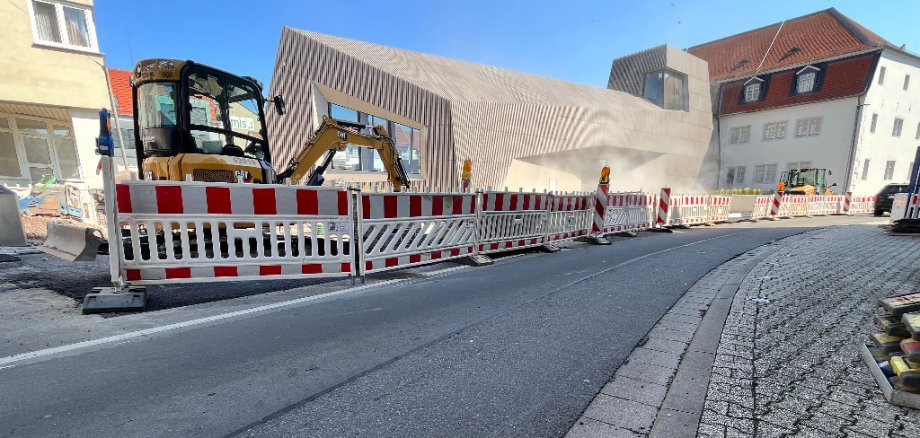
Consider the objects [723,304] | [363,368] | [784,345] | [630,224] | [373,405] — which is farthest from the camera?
[630,224]

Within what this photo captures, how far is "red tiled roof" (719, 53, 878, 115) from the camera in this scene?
26.0 metres

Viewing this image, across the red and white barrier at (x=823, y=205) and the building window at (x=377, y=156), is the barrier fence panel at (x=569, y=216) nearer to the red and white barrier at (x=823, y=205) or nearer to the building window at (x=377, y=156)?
the building window at (x=377, y=156)

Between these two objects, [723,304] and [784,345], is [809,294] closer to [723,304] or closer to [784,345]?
[723,304]

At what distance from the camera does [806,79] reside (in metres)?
29.0

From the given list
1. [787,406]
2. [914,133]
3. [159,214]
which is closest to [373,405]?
[787,406]

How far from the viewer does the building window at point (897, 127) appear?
28375mm

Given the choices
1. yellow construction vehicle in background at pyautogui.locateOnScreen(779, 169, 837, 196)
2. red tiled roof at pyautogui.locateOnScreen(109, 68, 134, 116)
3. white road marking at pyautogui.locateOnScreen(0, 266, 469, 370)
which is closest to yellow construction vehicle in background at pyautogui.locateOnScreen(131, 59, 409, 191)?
white road marking at pyautogui.locateOnScreen(0, 266, 469, 370)

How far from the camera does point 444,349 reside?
108 inches

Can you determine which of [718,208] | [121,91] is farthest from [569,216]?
[121,91]

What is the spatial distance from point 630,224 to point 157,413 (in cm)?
1091

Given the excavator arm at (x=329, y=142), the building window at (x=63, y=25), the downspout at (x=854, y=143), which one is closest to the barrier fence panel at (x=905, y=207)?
the excavator arm at (x=329, y=142)

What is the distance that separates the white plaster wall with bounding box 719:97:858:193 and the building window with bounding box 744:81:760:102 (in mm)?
1279

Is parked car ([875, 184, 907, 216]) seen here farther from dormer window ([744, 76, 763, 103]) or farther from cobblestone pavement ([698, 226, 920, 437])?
cobblestone pavement ([698, 226, 920, 437])

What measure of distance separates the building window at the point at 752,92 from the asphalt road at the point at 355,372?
37435mm
